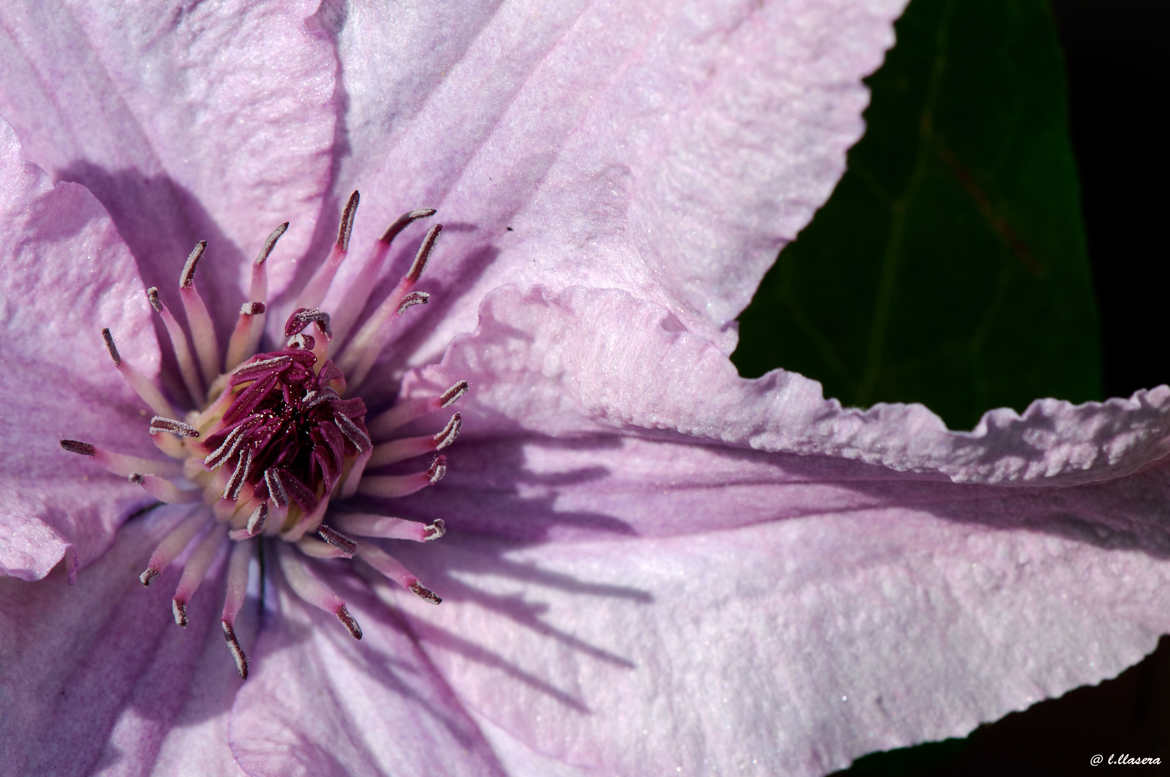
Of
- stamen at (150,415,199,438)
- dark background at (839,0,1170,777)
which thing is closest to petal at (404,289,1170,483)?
stamen at (150,415,199,438)

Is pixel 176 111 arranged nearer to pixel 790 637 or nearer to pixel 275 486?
pixel 275 486

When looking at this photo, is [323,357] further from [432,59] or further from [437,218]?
[432,59]

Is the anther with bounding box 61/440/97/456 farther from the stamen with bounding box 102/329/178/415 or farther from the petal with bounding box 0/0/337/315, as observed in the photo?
the petal with bounding box 0/0/337/315

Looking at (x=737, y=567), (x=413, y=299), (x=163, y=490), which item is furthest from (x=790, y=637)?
(x=163, y=490)

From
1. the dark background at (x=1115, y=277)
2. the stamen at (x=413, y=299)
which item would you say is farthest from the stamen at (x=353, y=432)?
the dark background at (x=1115, y=277)

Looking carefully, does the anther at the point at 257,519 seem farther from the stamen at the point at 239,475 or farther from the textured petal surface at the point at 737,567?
the textured petal surface at the point at 737,567

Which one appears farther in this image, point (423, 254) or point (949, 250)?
point (949, 250)

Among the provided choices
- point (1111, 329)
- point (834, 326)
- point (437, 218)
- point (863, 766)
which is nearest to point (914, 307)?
point (834, 326)
